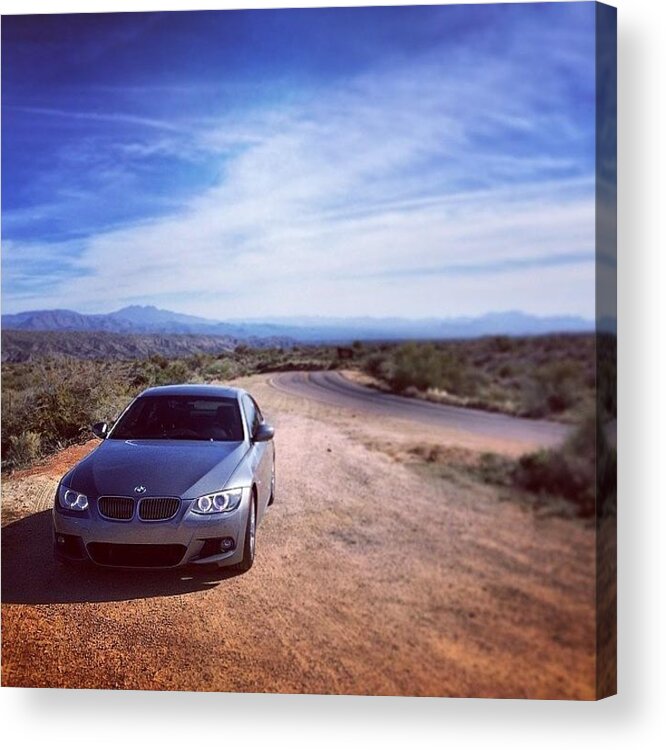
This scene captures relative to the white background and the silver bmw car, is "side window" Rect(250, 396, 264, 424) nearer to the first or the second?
the silver bmw car

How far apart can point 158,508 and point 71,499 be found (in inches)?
30.2

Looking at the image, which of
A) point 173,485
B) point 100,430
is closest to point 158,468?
point 173,485

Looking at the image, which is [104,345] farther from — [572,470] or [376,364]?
[572,470]

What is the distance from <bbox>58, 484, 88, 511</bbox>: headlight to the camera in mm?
6957

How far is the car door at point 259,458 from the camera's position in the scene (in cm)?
703

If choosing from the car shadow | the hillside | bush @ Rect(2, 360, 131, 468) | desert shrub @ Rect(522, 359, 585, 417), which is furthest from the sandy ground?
the hillside

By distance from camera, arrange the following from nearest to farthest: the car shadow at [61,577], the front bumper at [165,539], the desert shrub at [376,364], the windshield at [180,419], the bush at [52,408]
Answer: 1. the front bumper at [165,539]
2. the desert shrub at [376,364]
3. the car shadow at [61,577]
4. the windshield at [180,419]
5. the bush at [52,408]

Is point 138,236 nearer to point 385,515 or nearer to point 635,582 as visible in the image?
point 385,515

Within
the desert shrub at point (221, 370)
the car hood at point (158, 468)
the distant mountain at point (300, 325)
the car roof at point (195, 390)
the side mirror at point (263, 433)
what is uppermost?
the distant mountain at point (300, 325)

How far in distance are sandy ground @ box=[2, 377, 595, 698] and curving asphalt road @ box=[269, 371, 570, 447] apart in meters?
0.09

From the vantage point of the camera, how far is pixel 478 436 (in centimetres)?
667

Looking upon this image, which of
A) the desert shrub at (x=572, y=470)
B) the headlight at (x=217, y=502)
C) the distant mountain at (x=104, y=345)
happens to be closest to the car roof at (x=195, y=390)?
the distant mountain at (x=104, y=345)

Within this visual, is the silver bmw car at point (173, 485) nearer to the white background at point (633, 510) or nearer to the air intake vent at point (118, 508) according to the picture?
the air intake vent at point (118, 508)

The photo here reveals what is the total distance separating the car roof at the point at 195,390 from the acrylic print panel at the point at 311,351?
3 centimetres
